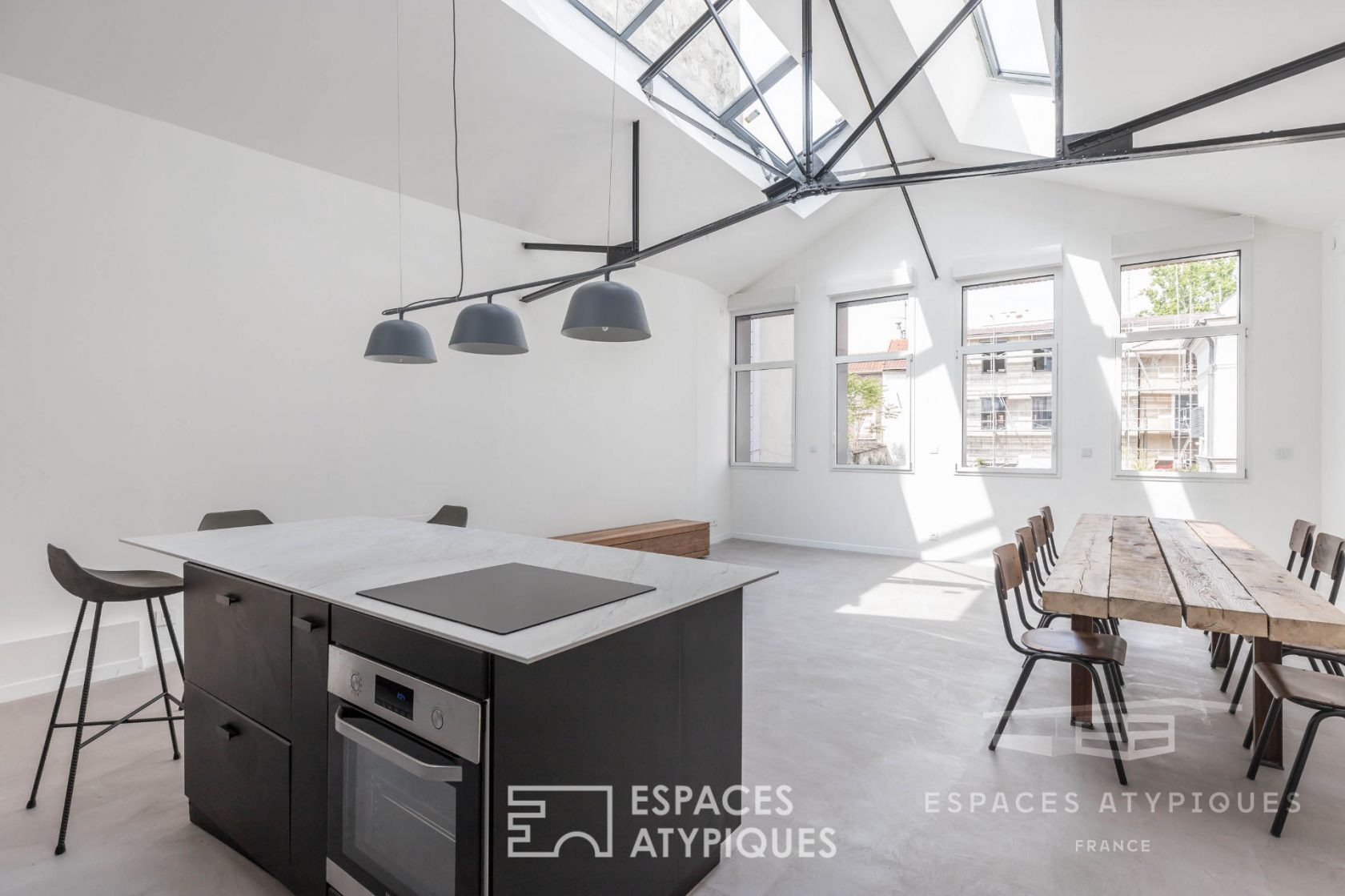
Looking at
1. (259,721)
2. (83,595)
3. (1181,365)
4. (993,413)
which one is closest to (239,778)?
(259,721)

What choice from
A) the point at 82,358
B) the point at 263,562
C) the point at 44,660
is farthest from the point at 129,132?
the point at 263,562

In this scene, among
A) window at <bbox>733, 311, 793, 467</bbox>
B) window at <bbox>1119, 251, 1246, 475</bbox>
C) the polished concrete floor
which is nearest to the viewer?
the polished concrete floor

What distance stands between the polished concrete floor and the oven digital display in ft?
3.23

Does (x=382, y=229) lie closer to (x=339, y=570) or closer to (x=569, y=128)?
(x=569, y=128)

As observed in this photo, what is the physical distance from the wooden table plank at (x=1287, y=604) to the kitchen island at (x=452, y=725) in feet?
5.69

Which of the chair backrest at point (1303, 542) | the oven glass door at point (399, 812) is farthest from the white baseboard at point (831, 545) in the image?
the oven glass door at point (399, 812)

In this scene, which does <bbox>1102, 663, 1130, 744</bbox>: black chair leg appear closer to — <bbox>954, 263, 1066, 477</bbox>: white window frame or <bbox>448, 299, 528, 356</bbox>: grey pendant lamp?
<bbox>448, 299, 528, 356</bbox>: grey pendant lamp

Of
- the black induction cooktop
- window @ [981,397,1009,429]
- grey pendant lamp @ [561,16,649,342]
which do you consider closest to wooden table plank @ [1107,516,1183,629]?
the black induction cooktop

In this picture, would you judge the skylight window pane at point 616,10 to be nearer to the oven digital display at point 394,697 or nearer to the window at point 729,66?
the window at point 729,66

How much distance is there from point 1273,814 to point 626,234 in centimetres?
565

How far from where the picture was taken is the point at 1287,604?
215cm

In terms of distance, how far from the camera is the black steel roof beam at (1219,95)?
2865 millimetres

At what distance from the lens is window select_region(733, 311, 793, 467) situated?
809 cm

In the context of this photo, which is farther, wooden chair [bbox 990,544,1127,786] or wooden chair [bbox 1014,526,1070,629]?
wooden chair [bbox 1014,526,1070,629]
